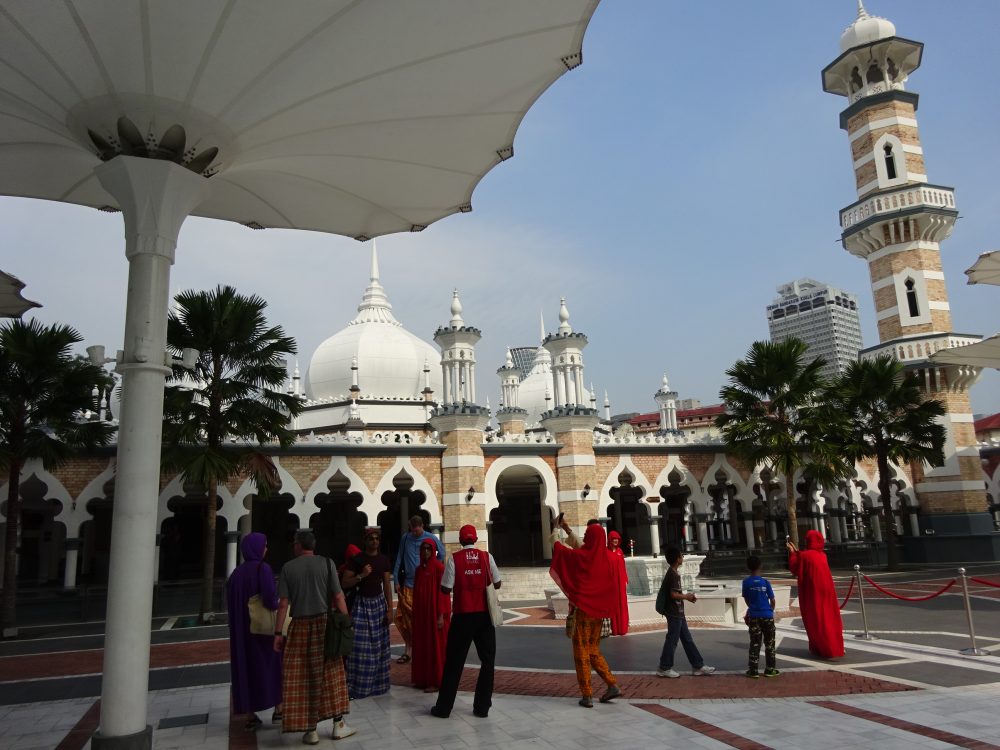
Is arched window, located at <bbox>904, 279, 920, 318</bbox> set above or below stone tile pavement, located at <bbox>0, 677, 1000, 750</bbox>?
above

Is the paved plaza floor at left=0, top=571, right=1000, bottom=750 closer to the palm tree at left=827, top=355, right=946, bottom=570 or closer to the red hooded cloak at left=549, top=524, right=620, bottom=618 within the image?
the red hooded cloak at left=549, top=524, right=620, bottom=618

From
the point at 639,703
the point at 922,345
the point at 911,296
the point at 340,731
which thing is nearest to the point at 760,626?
the point at 639,703

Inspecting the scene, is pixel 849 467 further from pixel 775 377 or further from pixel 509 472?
pixel 509 472

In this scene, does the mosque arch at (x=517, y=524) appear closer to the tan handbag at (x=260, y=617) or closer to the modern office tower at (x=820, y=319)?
the tan handbag at (x=260, y=617)

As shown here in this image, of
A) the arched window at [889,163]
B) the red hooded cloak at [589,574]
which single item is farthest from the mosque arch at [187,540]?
the arched window at [889,163]

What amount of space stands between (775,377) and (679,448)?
5027mm

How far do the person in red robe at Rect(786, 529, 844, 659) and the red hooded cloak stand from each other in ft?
10.6

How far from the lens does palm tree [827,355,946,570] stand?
22.8 m

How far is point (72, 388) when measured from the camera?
47.9ft

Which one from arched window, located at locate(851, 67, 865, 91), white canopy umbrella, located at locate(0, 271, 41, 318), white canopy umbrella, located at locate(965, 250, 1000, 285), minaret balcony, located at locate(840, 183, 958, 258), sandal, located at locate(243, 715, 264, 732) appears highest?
arched window, located at locate(851, 67, 865, 91)

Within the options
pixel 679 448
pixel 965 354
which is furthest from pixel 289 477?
pixel 965 354

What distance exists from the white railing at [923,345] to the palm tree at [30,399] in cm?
2536

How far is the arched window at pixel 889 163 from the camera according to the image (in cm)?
2691

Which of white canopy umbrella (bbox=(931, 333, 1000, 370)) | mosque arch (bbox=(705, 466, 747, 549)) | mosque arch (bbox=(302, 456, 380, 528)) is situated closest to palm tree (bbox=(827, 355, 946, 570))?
white canopy umbrella (bbox=(931, 333, 1000, 370))
